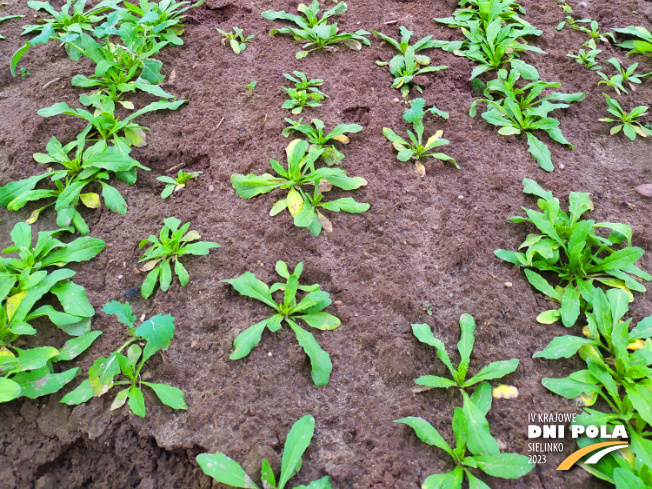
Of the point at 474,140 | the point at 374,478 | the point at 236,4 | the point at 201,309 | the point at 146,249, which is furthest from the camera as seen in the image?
the point at 236,4

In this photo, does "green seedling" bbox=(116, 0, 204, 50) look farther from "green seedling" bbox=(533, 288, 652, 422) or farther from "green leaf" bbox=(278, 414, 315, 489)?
"green seedling" bbox=(533, 288, 652, 422)

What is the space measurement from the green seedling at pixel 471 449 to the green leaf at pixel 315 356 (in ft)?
1.17

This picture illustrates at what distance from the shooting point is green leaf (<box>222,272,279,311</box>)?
82.3 inches

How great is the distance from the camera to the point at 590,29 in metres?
3.61

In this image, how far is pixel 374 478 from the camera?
167 cm

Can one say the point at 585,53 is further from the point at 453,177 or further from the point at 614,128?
the point at 453,177

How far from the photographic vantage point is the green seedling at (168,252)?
2191 mm

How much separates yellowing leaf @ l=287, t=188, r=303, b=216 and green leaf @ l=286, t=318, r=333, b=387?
0.68m

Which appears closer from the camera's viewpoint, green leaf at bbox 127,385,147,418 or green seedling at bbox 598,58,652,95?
green leaf at bbox 127,385,147,418

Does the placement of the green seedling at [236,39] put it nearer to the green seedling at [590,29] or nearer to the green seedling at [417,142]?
the green seedling at [417,142]

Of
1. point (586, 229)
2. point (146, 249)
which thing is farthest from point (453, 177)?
point (146, 249)

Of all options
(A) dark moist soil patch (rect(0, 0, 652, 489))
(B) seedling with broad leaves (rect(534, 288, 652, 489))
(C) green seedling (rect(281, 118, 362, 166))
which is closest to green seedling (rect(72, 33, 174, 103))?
(A) dark moist soil patch (rect(0, 0, 652, 489))

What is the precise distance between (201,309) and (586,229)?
78.1 inches

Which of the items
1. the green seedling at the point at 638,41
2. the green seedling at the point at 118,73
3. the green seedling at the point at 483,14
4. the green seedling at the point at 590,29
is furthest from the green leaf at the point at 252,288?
the green seedling at the point at 638,41
